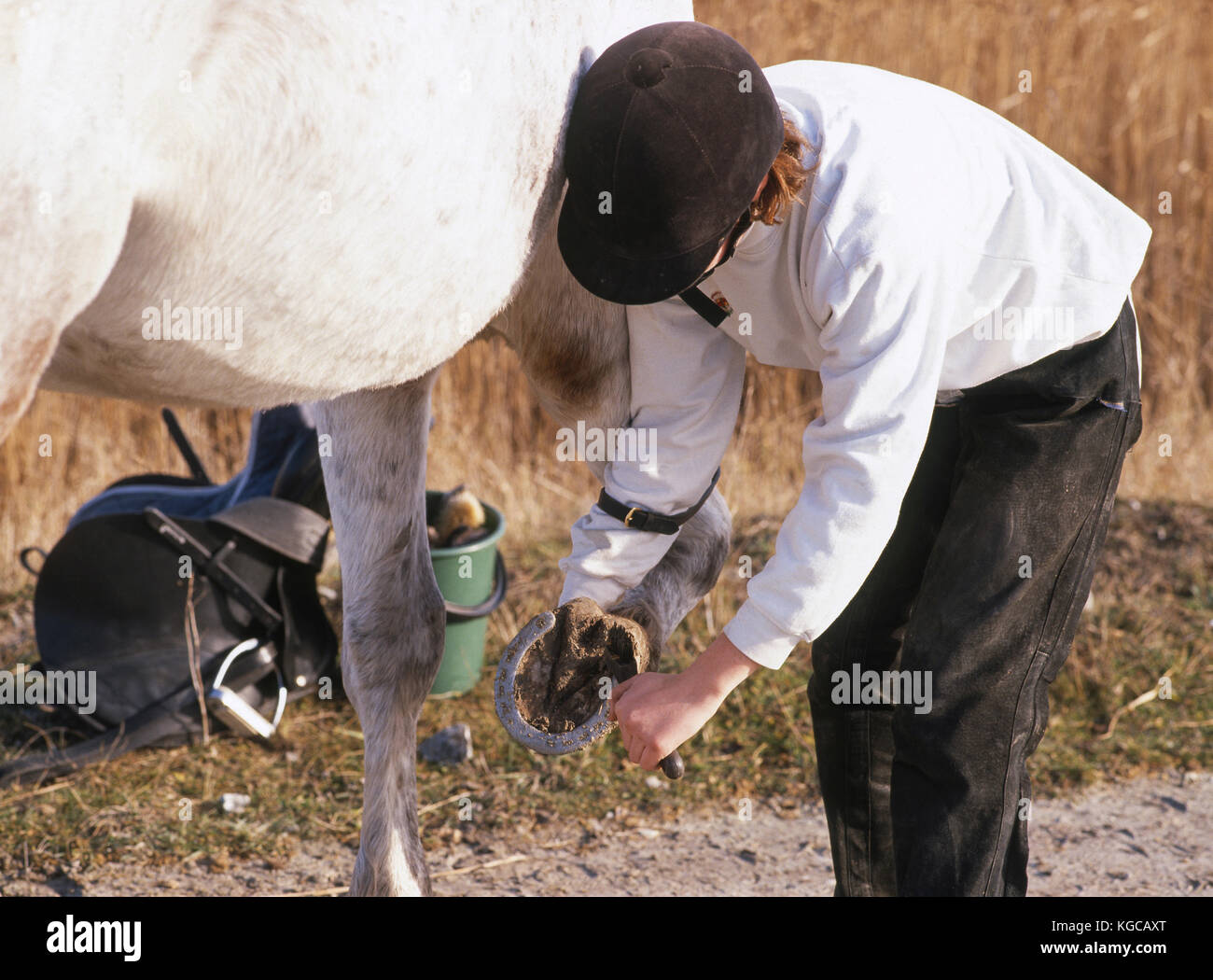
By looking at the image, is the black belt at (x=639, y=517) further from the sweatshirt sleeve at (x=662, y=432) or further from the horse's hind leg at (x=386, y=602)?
the horse's hind leg at (x=386, y=602)

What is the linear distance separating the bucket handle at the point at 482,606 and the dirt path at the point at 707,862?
0.61 metres

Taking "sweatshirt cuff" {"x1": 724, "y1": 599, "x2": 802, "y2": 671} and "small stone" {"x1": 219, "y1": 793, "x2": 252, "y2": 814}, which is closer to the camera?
"sweatshirt cuff" {"x1": 724, "y1": 599, "x2": 802, "y2": 671}

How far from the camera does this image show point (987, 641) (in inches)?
77.3

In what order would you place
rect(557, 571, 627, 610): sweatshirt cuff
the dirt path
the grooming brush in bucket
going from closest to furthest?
the grooming brush in bucket, rect(557, 571, 627, 610): sweatshirt cuff, the dirt path

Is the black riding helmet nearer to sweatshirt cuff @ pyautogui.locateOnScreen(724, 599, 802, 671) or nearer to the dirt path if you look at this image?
sweatshirt cuff @ pyautogui.locateOnScreen(724, 599, 802, 671)

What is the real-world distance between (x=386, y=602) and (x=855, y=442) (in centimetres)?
117

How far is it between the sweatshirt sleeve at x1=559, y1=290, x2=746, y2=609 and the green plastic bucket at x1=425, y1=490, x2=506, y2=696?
4.37 ft

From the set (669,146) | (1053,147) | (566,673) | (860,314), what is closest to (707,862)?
(566,673)

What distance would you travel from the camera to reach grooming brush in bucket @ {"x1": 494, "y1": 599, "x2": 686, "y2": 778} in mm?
2014

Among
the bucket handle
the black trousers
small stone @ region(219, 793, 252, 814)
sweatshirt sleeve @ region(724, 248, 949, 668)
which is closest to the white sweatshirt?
sweatshirt sleeve @ region(724, 248, 949, 668)

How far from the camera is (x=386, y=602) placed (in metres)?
2.50

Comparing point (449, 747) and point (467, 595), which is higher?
point (467, 595)

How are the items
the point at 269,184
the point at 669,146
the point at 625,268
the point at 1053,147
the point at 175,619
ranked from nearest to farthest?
the point at 269,184 → the point at 669,146 → the point at 625,268 → the point at 175,619 → the point at 1053,147

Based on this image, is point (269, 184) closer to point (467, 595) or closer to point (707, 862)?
point (707, 862)
